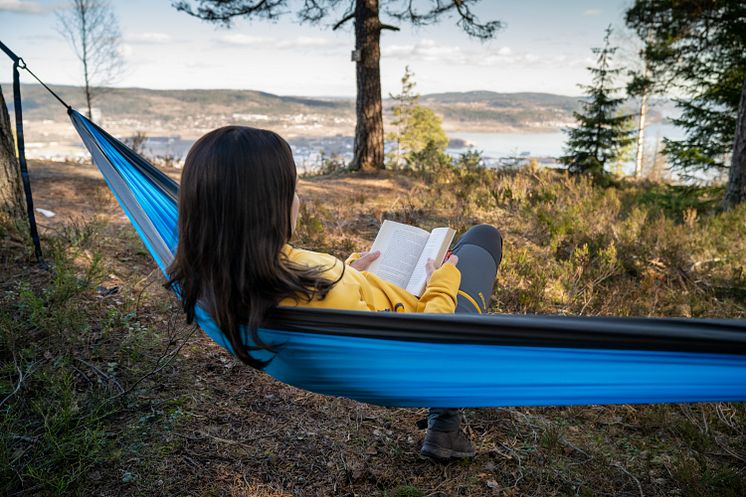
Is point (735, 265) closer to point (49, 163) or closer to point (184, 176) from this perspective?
point (184, 176)

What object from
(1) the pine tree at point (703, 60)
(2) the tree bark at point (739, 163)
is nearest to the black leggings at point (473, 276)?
(2) the tree bark at point (739, 163)

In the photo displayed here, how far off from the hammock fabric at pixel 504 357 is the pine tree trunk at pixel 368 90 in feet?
21.3

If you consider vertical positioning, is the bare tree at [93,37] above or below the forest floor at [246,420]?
above

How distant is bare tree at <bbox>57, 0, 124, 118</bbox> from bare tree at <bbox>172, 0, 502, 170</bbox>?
10.8m

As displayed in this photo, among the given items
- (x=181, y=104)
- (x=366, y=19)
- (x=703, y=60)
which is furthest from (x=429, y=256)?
(x=181, y=104)

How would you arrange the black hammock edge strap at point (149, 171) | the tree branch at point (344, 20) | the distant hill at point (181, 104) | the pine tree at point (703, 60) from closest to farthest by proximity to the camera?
the black hammock edge strap at point (149, 171), the pine tree at point (703, 60), the tree branch at point (344, 20), the distant hill at point (181, 104)

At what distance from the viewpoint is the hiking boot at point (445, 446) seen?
1795 mm

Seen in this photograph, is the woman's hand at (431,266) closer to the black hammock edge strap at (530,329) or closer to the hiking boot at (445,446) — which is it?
the black hammock edge strap at (530,329)

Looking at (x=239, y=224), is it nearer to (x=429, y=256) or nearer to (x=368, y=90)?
(x=429, y=256)

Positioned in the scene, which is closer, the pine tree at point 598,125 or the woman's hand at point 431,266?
the woman's hand at point 431,266

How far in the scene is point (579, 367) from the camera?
48.3 inches

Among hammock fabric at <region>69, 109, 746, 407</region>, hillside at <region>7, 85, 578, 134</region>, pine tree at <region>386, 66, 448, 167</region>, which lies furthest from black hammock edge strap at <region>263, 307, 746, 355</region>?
hillside at <region>7, 85, 578, 134</region>

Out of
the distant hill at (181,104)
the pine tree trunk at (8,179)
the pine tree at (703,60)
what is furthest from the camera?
the distant hill at (181,104)

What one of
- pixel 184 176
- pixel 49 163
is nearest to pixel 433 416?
pixel 184 176
